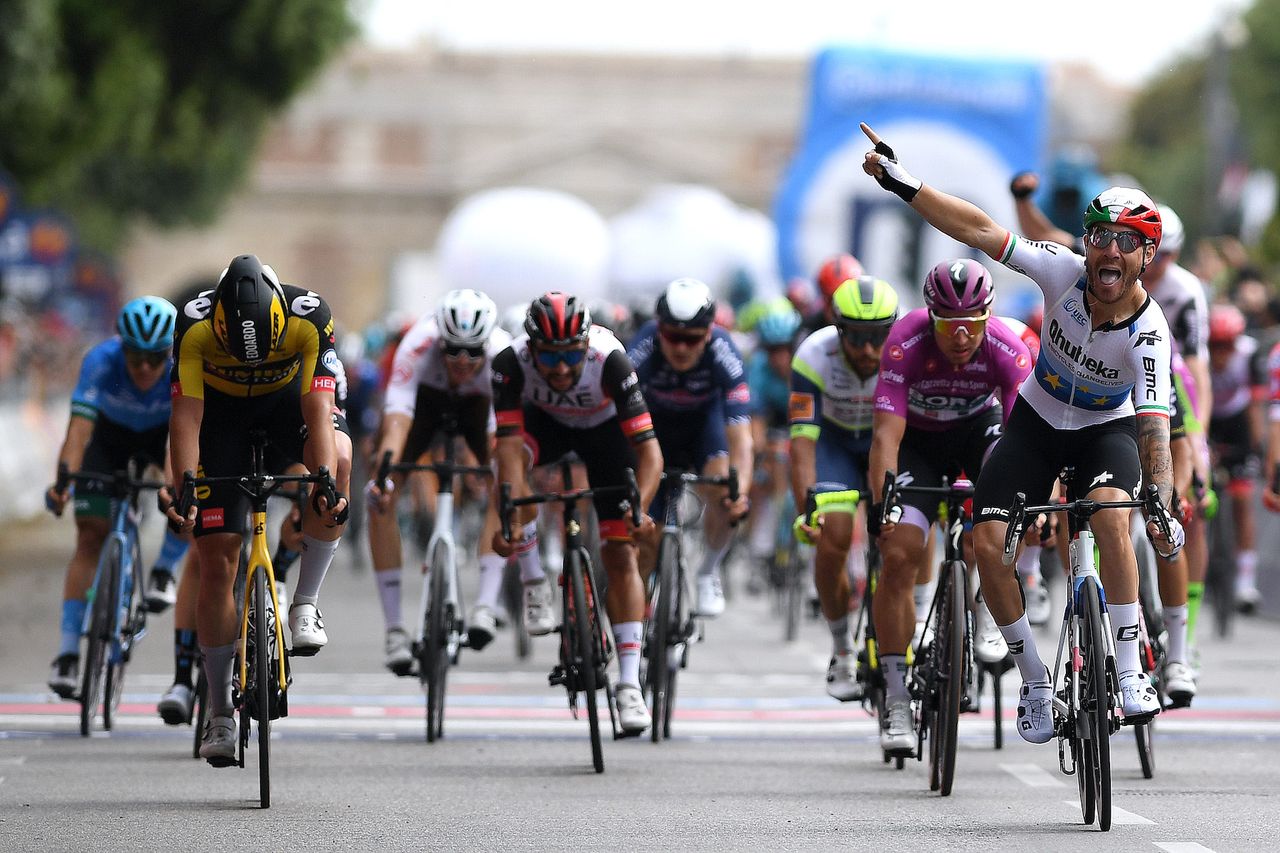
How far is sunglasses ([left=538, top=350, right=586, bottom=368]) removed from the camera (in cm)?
1062

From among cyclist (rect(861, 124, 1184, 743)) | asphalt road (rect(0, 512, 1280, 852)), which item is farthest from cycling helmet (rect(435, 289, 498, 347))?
cyclist (rect(861, 124, 1184, 743))

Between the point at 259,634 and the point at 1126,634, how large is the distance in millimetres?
3074

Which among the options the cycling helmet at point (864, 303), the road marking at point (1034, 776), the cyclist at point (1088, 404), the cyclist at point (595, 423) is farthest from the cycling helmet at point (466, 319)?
the cyclist at point (1088, 404)

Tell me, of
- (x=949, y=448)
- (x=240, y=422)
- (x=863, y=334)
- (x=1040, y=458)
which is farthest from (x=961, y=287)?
(x=240, y=422)

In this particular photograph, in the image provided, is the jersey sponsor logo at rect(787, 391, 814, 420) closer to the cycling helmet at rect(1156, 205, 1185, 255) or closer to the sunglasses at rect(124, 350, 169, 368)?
the cycling helmet at rect(1156, 205, 1185, 255)

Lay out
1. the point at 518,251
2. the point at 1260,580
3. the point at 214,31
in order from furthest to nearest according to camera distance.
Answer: the point at 214,31 → the point at 518,251 → the point at 1260,580

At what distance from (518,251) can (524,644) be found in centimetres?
1435

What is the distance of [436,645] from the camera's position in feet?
37.8

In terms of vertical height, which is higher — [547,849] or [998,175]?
[998,175]

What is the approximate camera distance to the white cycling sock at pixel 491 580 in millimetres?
12133

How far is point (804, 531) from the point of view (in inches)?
422

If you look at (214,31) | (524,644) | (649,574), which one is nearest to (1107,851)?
(649,574)

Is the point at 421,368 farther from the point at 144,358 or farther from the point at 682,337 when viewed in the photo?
the point at 144,358

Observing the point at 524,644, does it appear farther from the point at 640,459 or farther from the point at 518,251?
the point at 518,251
